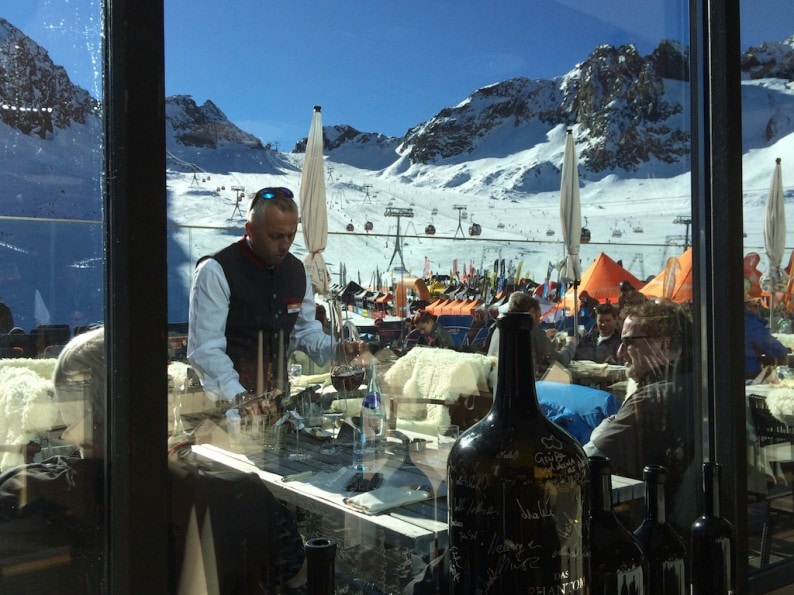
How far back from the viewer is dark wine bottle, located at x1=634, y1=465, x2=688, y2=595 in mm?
987

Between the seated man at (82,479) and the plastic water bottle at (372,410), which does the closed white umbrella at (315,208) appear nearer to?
the plastic water bottle at (372,410)

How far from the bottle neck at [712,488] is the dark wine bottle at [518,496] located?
40cm

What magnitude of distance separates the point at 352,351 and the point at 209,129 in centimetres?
84

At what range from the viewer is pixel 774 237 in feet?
7.48

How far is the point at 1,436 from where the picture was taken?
1046mm

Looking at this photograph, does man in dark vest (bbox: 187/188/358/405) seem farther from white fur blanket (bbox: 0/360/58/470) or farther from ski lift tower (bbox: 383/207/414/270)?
ski lift tower (bbox: 383/207/414/270)

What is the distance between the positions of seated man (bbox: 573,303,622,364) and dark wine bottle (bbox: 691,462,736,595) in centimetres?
148

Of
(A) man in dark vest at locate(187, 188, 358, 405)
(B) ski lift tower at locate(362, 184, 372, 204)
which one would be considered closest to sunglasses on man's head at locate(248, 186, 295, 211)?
(A) man in dark vest at locate(187, 188, 358, 405)

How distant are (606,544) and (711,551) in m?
0.36

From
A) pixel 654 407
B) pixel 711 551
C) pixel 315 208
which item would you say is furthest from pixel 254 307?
pixel 654 407

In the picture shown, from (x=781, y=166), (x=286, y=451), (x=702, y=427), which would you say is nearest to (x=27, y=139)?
(x=286, y=451)

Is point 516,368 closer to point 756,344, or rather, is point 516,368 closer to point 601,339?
point 756,344

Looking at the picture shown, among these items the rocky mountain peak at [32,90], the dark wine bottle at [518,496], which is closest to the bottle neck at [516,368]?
the dark wine bottle at [518,496]

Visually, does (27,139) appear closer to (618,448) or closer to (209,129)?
(209,129)
